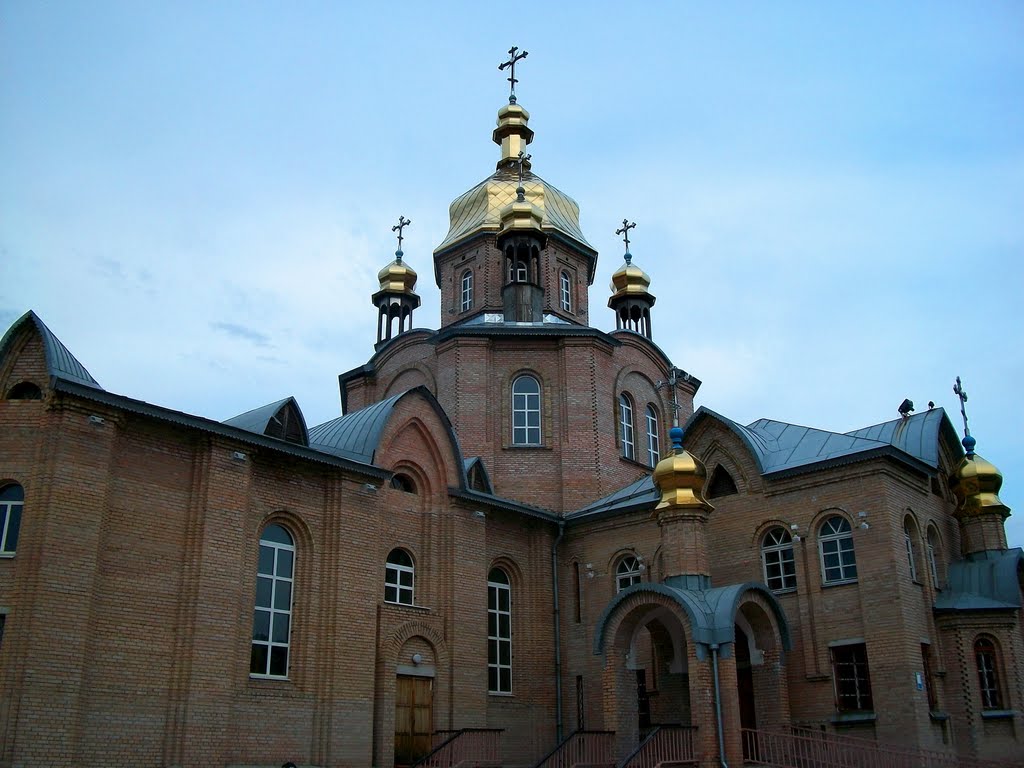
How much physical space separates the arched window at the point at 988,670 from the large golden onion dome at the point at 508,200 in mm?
14500

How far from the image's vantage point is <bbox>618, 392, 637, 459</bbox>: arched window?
2444 centimetres

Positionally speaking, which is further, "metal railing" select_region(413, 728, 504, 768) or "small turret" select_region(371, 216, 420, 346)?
"small turret" select_region(371, 216, 420, 346)

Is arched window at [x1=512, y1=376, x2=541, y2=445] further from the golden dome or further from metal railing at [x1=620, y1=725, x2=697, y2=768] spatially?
metal railing at [x1=620, y1=725, x2=697, y2=768]

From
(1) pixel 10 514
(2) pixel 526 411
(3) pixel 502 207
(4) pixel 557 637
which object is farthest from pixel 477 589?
(3) pixel 502 207

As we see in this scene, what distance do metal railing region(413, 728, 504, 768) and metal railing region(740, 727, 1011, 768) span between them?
437 centimetres

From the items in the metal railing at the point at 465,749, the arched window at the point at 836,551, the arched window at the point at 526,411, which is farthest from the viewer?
the arched window at the point at 526,411

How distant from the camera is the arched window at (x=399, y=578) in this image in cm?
1791

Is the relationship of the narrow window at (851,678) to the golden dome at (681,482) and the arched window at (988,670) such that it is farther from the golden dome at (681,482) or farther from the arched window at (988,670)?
the golden dome at (681,482)

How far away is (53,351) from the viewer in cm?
1393

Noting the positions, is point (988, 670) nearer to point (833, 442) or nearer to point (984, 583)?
point (984, 583)

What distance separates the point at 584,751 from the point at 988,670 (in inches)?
283

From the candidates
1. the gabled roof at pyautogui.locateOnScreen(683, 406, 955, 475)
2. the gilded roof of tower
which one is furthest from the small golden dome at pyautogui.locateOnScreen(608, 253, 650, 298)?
the gabled roof at pyautogui.locateOnScreen(683, 406, 955, 475)

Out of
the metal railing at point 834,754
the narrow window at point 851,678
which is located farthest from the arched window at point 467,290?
the metal railing at point 834,754

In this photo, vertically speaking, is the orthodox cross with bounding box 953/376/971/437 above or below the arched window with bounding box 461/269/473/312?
below
